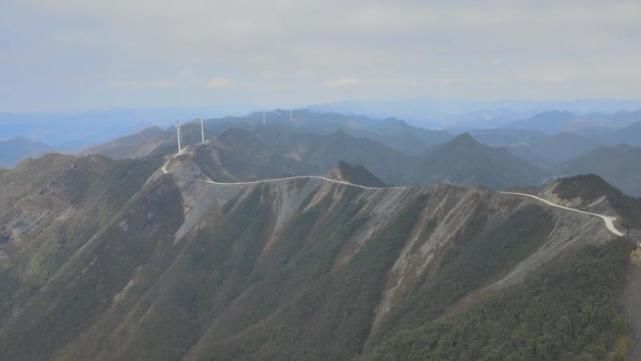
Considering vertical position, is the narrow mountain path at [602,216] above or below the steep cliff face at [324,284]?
above

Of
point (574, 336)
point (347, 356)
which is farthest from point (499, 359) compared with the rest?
point (347, 356)

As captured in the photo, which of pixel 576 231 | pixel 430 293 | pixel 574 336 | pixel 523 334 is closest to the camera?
pixel 574 336

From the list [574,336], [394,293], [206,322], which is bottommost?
[206,322]

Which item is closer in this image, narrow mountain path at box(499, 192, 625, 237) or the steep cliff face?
narrow mountain path at box(499, 192, 625, 237)

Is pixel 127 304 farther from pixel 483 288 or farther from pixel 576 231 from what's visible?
pixel 576 231

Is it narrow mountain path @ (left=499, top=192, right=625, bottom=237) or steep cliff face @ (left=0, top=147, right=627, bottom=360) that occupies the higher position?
narrow mountain path @ (left=499, top=192, right=625, bottom=237)

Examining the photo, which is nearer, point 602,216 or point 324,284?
point 602,216

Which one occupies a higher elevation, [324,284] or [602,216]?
[602,216]

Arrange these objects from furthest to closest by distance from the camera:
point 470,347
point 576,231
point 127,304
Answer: point 127,304 → point 576,231 → point 470,347
